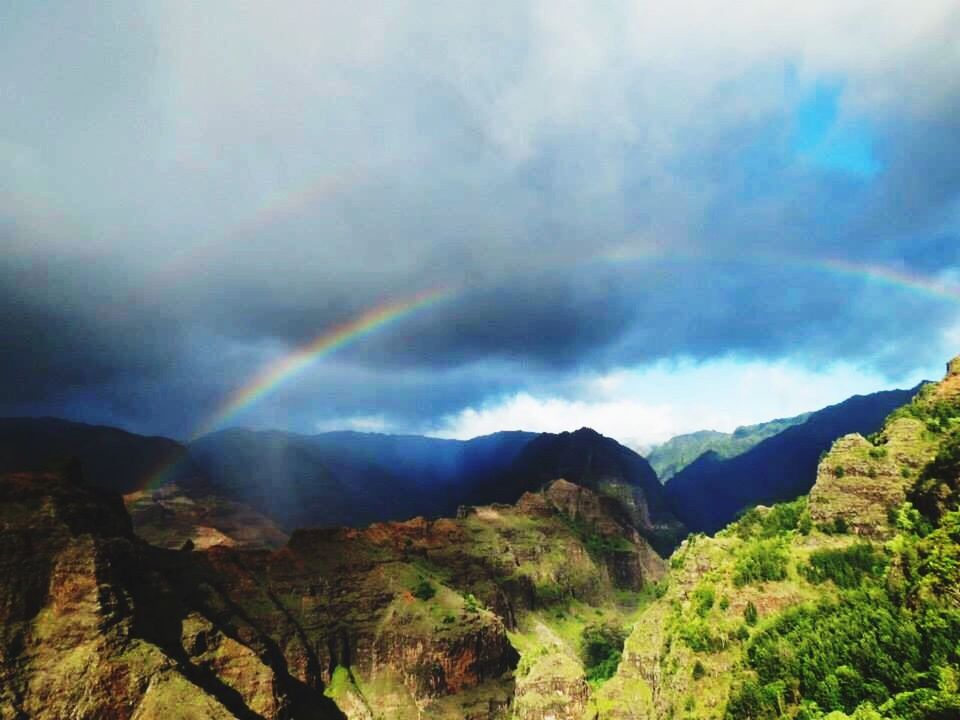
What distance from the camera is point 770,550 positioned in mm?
77750

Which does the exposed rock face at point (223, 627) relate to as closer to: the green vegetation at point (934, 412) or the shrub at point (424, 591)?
the shrub at point (424, 591)

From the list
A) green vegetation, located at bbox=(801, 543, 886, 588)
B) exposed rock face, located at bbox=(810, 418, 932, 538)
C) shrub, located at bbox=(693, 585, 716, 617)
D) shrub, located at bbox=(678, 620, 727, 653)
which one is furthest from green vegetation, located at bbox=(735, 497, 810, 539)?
shrub, located at bbox=(678, 620, 727, 653)

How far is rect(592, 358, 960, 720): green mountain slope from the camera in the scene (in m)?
46.5

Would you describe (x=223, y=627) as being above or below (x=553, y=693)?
above

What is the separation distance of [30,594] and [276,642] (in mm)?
65426

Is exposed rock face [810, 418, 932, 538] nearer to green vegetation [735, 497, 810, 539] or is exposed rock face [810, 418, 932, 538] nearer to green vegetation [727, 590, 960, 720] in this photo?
green vegetation [727, 590, 960, 720]

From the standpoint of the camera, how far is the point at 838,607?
200 ft

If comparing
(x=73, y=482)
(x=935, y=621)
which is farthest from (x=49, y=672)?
(x=935, y=621)

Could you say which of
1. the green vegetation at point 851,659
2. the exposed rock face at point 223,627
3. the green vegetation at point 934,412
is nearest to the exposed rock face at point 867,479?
the green vegetation at point 934,412

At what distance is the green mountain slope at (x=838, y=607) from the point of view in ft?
153

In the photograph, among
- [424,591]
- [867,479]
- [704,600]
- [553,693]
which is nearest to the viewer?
[867,479]

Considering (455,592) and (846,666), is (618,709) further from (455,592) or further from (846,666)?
(455,592)

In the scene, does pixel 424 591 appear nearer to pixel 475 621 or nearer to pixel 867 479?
pixel 475 621

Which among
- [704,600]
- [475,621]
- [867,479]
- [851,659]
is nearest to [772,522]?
[867,479]
